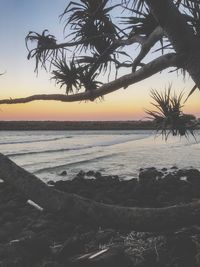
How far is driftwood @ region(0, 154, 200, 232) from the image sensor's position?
6.18 feet

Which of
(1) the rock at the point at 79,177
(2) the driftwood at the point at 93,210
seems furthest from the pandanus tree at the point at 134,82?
(1) the rock at the point at 79,177

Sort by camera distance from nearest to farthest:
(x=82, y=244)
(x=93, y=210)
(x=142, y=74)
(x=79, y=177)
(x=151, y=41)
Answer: (x=93, y=210)
(x=142, y=74)
(x=151, y=41)
(x=82, y=244)
(x=79, y=177)

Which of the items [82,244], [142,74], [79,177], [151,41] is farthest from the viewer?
[79,177]

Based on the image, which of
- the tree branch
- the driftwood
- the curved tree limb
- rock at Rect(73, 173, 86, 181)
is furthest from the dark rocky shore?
rock at Rect(73, 173, 86, 181)

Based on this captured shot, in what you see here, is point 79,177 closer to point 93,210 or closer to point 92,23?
point 92,23

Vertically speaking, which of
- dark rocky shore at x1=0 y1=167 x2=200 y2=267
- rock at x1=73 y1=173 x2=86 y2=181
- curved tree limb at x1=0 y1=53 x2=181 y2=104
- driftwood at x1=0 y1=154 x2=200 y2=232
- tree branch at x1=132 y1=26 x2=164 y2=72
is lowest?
rock at x1=73 y1=173 x2=86 y2=181

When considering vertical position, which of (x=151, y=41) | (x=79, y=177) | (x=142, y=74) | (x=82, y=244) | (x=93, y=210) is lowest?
(x=79, y=177)

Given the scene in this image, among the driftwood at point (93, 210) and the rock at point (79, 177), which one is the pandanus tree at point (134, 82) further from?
the rock at point (79, 177)

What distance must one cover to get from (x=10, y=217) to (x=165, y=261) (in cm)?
373

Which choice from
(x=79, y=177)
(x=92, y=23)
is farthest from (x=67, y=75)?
(x=79, y=177)

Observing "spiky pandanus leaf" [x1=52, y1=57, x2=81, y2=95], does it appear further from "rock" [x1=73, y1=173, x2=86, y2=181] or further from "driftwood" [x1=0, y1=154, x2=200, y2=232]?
"rock" [x1=73, y1=173, x2=86, y2=181]

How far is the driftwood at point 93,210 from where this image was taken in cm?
188

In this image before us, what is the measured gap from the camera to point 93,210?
80.5 inches

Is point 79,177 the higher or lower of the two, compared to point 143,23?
lower
